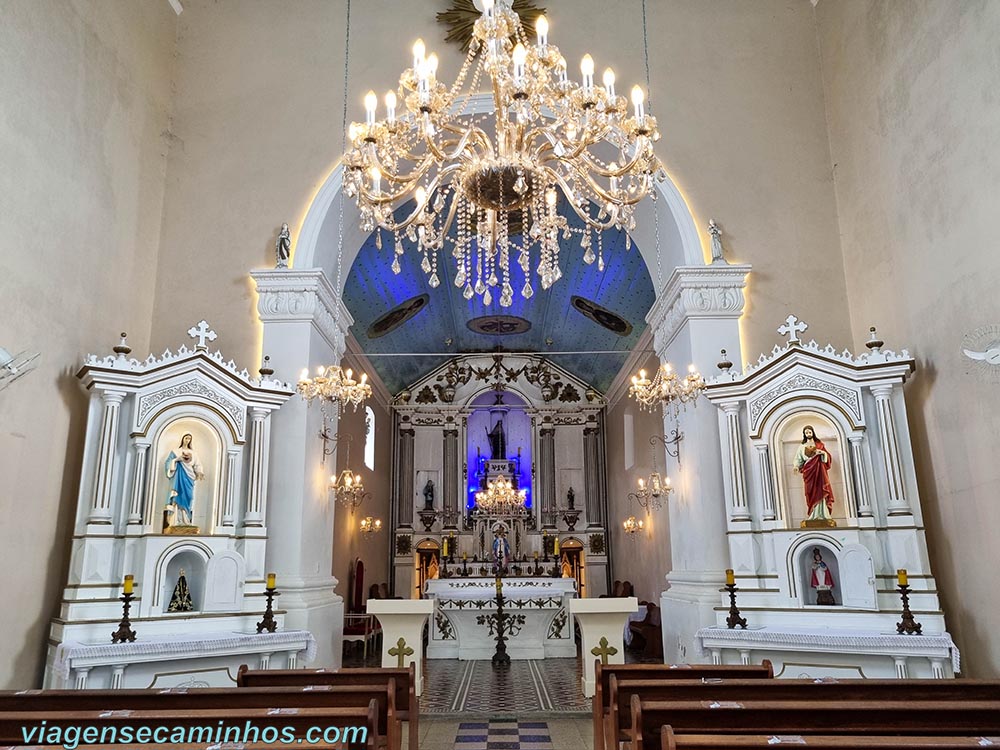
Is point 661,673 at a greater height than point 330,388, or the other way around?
point 330,388

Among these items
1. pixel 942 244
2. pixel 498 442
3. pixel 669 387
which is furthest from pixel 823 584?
pixel 498 442

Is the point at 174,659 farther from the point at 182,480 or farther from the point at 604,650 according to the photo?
the point at 604,650

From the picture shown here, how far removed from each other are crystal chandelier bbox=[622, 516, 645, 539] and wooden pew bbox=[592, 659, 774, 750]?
27.3 feet

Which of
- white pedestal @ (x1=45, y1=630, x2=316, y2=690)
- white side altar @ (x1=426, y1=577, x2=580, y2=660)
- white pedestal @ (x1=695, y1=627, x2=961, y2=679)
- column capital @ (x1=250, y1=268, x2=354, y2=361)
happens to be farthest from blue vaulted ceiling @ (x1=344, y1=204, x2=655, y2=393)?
white pedestal @ (x1=695, y1=627, x2=961, y2=679)

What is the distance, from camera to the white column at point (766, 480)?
6203 millimetres

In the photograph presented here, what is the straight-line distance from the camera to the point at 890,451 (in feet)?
19.3

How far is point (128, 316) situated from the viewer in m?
6.84

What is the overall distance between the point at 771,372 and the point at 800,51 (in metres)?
3.89

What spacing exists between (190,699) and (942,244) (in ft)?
18.9

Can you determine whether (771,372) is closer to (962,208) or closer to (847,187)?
(962,208)

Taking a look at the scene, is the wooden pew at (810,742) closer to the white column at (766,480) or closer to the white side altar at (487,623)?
the white column at (766,480)

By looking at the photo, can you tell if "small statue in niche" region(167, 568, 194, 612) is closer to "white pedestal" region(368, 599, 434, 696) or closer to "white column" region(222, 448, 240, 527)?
"white column" region(222, 448, 240, 527)

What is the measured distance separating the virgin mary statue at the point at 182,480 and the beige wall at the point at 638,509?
14.6 ft

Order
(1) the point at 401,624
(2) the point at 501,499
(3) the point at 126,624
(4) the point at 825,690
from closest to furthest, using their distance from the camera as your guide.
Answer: (4) the point at 825,690 < (3) the point at 126,624 < (1) the point at 401,624 < (2) the point at 501,499
